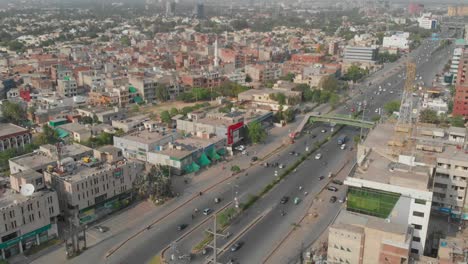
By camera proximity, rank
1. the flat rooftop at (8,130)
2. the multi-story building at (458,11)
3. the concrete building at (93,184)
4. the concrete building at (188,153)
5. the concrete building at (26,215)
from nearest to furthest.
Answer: the concrete building at (26,215) < the concrete building at (93,184) < the concrete building at (188,153) < the flat rooftop at (8,130) < the multi-story building at (458,11)

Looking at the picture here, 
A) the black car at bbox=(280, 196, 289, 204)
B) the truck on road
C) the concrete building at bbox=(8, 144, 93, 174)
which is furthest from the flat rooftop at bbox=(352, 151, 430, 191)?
the concrete building at bbox=(8, 144, 93, 174)

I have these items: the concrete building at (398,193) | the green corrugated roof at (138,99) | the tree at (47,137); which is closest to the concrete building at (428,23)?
the green corrugated roof at (138,99)

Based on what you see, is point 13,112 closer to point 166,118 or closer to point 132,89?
point 132,89

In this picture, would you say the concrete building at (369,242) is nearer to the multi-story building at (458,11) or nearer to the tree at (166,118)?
the tree at (166,118)

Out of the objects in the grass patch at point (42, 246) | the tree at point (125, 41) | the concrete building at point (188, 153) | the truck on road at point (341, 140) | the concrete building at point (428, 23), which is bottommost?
the grass patch at point (42, 246)

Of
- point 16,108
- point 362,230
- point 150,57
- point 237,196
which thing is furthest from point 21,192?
point 150,57

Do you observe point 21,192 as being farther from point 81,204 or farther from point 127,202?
point 127,202
